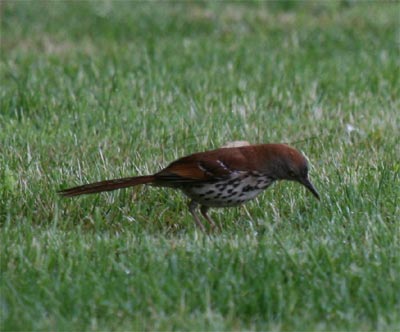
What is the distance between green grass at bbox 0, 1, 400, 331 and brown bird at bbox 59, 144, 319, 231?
192 millimetres

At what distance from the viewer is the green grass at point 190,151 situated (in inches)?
195

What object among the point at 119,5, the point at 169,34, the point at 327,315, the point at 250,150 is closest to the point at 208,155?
the point at 250,150

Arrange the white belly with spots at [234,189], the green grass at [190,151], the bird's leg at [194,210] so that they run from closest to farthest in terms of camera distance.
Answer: the green grass at [190,151]
the white belly with spots at [234,189]
the bird's leg at [194,210]

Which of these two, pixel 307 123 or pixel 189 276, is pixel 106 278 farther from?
pixel 307 123

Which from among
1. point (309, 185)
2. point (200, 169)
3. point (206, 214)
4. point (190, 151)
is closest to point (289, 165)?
point (309, 185)

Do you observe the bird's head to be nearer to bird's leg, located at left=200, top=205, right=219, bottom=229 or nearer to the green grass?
the green grass

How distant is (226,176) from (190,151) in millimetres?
Answer: 1685

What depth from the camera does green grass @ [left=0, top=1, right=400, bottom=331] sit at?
495 centimetres

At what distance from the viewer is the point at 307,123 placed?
8.48 metres

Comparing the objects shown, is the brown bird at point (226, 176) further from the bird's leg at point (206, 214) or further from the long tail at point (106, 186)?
the bird's leg at point (206, 214)

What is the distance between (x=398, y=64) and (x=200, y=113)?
9.02 feet

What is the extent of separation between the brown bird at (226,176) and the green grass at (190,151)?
0.63ft

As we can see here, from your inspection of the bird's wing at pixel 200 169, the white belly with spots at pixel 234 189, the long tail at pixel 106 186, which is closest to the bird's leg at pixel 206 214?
the white belly with spots at pixel 234 189

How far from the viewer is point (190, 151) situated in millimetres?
7785
